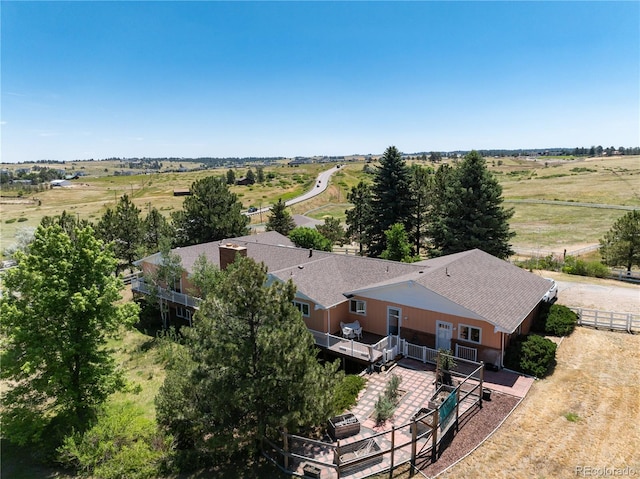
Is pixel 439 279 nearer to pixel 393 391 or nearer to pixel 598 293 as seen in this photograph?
pixel 393 391

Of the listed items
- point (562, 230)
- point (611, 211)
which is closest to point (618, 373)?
point (562, 230)

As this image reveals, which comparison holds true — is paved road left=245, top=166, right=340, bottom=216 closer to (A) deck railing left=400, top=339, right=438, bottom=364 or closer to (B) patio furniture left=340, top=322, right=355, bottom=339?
(B) patio furniture left=340, top=322, right=355, bottom=339

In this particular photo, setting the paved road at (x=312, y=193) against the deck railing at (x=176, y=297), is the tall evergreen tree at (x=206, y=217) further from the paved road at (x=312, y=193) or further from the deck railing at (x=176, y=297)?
the paved road at (x=312, y=193)

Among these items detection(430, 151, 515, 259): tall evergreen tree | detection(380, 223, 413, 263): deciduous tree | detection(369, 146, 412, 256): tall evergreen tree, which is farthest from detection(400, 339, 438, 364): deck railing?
detection(369, 146, 412, 256): tall evergreen tree

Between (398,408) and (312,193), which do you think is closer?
(398,408)

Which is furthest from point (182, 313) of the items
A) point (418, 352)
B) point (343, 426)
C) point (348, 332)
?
point (343, 426)

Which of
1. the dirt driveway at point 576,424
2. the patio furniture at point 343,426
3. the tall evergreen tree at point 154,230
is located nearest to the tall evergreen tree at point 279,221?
the tall evergreen tree at point 154,230

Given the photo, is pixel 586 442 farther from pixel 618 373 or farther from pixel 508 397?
pixel 618 373
